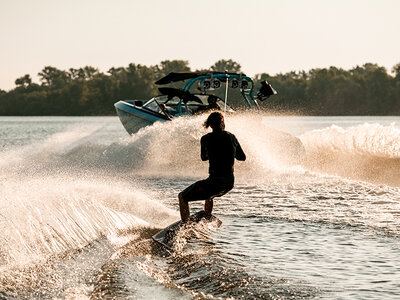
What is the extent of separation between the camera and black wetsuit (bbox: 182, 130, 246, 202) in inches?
316

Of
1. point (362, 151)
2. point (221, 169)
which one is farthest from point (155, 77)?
point (221, 169)

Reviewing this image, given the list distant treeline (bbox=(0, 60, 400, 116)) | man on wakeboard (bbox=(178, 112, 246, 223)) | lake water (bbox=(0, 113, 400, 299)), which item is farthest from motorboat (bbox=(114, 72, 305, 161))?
distant treeline (bbox=(0, 60, 400, 116))

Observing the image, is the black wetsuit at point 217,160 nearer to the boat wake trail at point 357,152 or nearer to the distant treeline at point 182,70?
the boat wake trail at point 357,152

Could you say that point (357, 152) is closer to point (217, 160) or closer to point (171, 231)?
point (217, 160)

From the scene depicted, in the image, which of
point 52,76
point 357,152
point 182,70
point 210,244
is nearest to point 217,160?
point 210,244

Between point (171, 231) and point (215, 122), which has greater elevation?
point (215, 122)

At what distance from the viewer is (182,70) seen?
135 m

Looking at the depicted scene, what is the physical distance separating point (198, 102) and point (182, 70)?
116266 millimetres

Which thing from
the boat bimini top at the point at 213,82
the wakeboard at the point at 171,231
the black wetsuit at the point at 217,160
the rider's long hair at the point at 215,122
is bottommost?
the wakeboard at the point at 171,231

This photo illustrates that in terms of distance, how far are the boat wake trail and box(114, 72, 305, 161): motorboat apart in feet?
4.33

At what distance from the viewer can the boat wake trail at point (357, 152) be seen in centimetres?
1814

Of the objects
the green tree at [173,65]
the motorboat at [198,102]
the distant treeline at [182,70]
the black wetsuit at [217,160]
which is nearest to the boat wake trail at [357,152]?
the motorboat at [198,102]

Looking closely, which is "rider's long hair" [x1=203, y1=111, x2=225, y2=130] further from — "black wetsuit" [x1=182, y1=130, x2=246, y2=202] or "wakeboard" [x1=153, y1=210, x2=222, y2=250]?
"wakeboard" [x1=153, y1=210, x2=222, y2=250]

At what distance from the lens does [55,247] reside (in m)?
7.05
